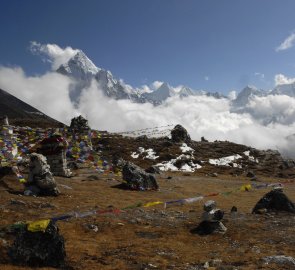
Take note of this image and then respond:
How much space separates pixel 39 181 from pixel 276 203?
43.9ft

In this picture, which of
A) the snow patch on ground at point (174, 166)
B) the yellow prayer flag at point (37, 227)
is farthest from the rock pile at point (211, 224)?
the snow patch on ground at point (174, 166)

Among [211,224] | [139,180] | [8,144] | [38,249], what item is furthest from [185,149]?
[38,249]

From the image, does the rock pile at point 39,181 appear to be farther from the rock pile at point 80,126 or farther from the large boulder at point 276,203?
the rock pile at point 80,126

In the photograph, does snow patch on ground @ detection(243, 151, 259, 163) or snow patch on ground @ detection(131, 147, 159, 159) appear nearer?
snow patch on ground @ detection(131, 147, 159, 159)

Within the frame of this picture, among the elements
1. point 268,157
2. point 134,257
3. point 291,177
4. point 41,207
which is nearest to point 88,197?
point 41,207

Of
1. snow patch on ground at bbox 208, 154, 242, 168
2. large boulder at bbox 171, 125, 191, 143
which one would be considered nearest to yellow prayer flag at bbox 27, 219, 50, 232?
snow patch on ground at bbox 208, 154, 242, 168

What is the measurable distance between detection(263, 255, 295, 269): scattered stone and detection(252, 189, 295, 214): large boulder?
25.5ft

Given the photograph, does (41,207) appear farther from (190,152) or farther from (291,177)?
(190,152)

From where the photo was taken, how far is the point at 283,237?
15.5m

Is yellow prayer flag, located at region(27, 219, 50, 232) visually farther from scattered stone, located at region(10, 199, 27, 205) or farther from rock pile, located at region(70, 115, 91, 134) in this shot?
rock pile, located at region(70, 115, 91, 134)

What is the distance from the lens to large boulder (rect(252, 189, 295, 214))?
2030cm

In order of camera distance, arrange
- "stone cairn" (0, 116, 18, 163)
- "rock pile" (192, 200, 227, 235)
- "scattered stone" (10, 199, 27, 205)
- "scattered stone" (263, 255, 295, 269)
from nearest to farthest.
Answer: "scattered stone" (263, 255, 295, 269), "rock pile" (192, 200, 227, 235), "scattered stone" (10, 199, 27, 205), "stone cairn" (0, 116, 18, 163)

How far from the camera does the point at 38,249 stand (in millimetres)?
11648

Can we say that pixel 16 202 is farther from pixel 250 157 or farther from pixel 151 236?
pixel 250 157
